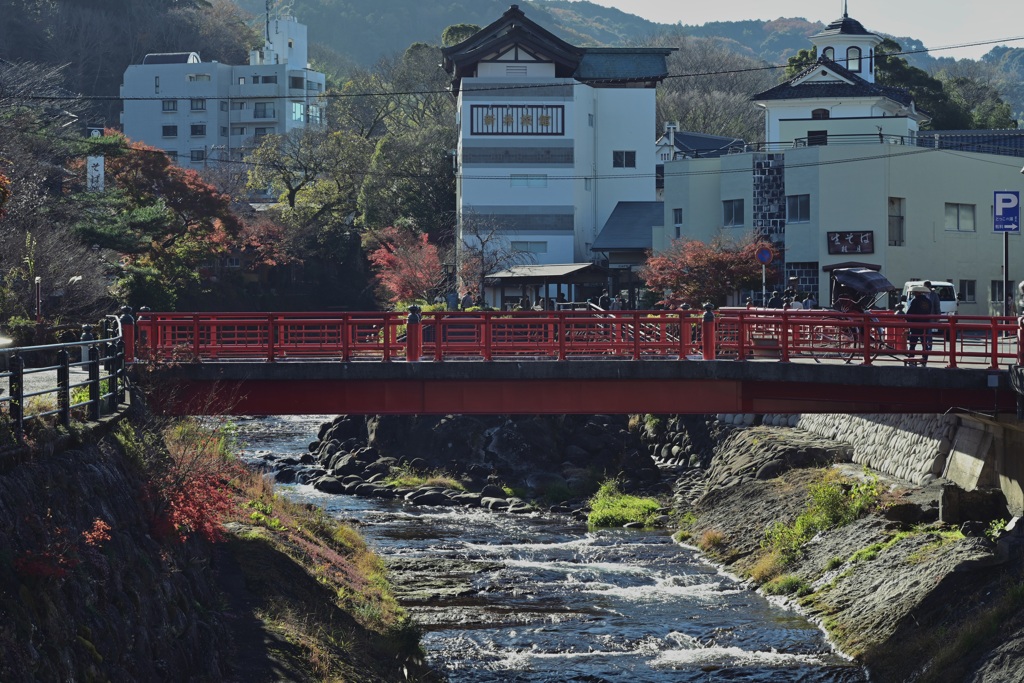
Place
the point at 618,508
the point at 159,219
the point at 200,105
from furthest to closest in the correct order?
1. the point at 200,105
2. the point at 159,219
3. the point at 618,508

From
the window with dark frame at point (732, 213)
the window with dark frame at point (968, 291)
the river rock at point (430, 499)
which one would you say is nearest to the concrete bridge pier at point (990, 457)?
the river rock at point (430, 499)

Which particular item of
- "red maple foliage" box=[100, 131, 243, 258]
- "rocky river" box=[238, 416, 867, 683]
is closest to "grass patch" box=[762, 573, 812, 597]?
"rocky river" box=[238, 416, 867, 683]

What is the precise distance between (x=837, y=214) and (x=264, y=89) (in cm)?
6926

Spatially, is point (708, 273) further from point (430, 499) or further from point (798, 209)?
point (430, 499)

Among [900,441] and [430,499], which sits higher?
[900,441]

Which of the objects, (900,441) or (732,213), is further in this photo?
(732,213)

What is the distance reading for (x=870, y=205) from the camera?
52.0 metres

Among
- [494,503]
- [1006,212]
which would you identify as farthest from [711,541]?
[1006,212]

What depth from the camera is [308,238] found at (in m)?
79.8

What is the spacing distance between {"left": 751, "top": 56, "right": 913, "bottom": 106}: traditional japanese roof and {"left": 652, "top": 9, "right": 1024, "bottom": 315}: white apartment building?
5182mm

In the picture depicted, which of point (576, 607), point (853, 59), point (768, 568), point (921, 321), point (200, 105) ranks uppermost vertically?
point (200, 105)

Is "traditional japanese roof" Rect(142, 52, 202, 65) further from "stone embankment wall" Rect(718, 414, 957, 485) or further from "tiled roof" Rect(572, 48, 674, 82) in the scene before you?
"stone embankment wall" Rect(718, 414, 957, 485)

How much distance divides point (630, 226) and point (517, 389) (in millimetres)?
45000

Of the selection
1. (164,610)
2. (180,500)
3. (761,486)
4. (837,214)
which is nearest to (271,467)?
(761,486)
